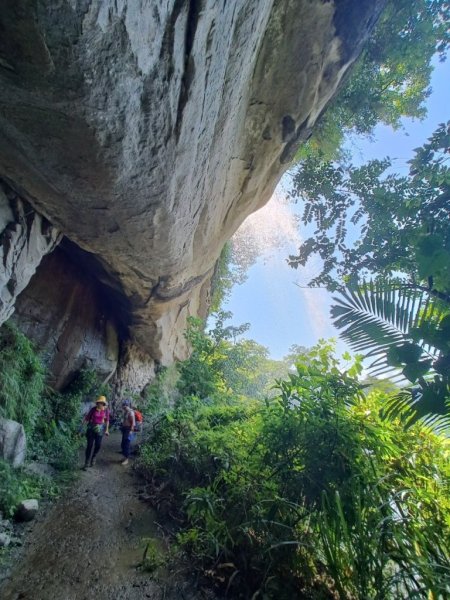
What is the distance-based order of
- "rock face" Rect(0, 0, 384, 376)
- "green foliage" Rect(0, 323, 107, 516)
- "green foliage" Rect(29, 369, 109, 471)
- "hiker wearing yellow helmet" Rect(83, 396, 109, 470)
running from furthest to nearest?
1. "hiker wearing yellow helmet" Rect(83, 396, 109, 470)
2. "green foliage" Rect(29, 369, 109, 471)
3. "green foliage" Rect(0, 323, 107, 516)
4. "rock face" Rect(0, 0, 384, 376)

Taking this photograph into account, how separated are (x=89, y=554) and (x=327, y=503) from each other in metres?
2.80

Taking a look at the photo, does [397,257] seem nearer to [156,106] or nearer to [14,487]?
[156,106]

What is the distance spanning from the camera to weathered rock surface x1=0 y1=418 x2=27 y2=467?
14.2 ft

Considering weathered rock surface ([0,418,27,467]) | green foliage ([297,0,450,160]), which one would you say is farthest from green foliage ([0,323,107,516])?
green foliage ([297,0,450,160])

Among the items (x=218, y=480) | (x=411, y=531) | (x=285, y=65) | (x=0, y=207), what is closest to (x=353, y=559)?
(x=411, y=531)

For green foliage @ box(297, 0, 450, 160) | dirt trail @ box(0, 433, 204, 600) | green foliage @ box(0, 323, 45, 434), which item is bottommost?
dirt trail @ box(0, 433, 204, 600)

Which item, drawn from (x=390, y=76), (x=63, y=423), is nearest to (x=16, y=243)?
A: (x=63, y=423)

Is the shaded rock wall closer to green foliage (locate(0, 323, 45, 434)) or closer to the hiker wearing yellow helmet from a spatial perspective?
green foliage (locate(0, 323, 45, 434))

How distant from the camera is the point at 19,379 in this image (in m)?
5.50

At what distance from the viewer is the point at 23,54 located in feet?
7.25

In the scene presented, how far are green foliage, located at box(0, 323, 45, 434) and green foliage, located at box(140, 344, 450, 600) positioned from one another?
3334 millimetres

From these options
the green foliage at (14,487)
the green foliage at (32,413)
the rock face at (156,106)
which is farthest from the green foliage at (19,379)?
the rock face at (156,106)

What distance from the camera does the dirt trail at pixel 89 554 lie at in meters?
2.95

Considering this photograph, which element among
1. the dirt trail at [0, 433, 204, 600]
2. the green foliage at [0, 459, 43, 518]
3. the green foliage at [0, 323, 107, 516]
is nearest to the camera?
the dirt trail at [0, 433, 204, 600]
